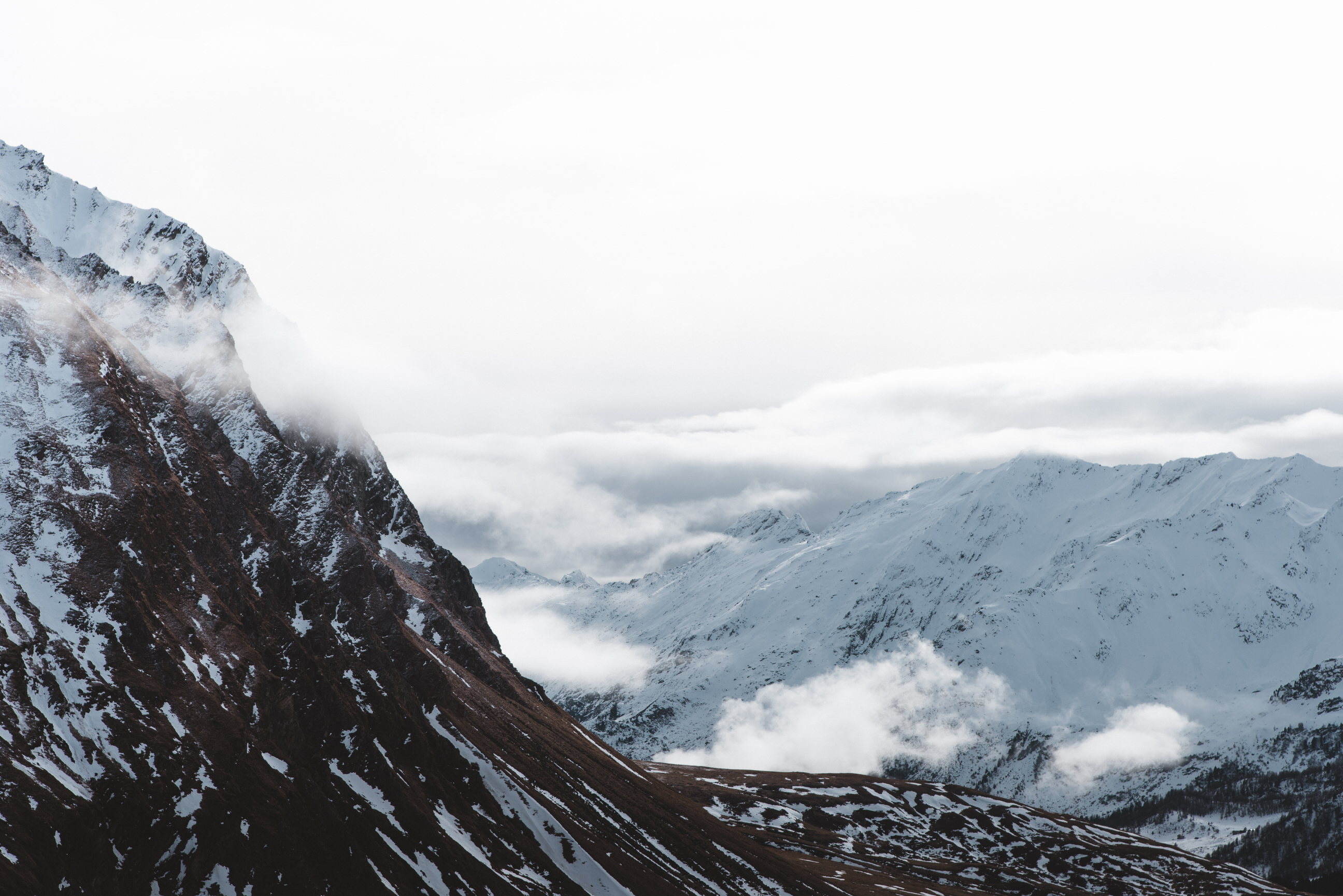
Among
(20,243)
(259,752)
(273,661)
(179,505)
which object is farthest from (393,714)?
(20,243)

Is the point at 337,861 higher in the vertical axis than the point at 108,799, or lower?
lower

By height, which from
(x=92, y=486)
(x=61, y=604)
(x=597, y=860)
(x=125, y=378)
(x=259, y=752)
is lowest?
(x=597, y=860)

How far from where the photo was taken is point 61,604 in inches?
5531

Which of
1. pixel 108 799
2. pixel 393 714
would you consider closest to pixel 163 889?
pixel 108 799

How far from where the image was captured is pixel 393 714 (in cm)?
18662

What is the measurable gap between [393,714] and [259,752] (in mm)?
39011

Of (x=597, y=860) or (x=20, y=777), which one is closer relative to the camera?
(x=20, y=777)

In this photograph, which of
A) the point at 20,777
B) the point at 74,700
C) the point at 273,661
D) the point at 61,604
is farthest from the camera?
the point at 273,661

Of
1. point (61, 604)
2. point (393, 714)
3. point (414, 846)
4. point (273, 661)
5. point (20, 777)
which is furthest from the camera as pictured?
point (393, 714)

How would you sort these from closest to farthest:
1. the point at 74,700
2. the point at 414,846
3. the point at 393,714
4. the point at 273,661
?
1. the point at 74,700
2. the point at 414,846
3. the point at 273,661
4. the point at 393,714

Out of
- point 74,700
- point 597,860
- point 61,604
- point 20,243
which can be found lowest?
point 597,860

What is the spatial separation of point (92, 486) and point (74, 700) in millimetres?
42799

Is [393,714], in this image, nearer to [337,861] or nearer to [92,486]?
[337,861]

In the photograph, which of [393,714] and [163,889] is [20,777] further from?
[393,714]
